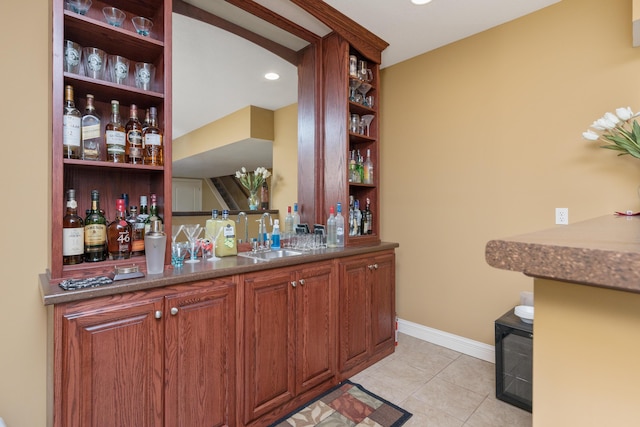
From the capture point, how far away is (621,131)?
5.66 ft

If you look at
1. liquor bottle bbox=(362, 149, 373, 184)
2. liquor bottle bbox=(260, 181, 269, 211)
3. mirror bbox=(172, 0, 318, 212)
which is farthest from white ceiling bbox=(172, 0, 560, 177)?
liquor bottle bbox=(362, 149, 373, 184)

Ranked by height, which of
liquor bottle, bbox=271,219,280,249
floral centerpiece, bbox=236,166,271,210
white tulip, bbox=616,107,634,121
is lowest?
liquor bottle, bbox=271,219,280,249

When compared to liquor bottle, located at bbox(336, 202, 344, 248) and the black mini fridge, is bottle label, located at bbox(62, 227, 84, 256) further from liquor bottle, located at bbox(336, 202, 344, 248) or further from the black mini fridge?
the black mini fridge

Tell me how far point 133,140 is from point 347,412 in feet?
6.17

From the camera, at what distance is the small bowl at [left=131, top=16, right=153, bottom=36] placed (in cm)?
155

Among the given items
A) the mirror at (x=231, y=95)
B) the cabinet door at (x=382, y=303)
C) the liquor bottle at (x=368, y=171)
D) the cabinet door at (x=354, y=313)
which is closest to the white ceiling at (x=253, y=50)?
the mirror at (x=231, y=95)

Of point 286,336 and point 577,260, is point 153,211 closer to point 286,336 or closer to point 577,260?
point 286,336

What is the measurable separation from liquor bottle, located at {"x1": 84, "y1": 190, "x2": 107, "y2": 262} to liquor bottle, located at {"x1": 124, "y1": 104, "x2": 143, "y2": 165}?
0.74 ft

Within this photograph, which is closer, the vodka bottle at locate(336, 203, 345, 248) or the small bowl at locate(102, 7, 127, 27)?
the small bowl at locate(102, 7, 127, 27)

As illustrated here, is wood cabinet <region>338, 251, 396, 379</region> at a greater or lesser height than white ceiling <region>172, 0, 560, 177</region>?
lesser

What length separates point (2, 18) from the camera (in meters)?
1.36

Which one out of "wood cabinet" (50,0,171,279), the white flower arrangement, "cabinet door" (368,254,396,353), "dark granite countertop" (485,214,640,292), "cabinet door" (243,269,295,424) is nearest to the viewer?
"dark granite countertop" (485,214,640,292)

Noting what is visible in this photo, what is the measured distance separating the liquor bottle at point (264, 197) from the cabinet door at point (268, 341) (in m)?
0.71

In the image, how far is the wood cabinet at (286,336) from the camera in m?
1.64
